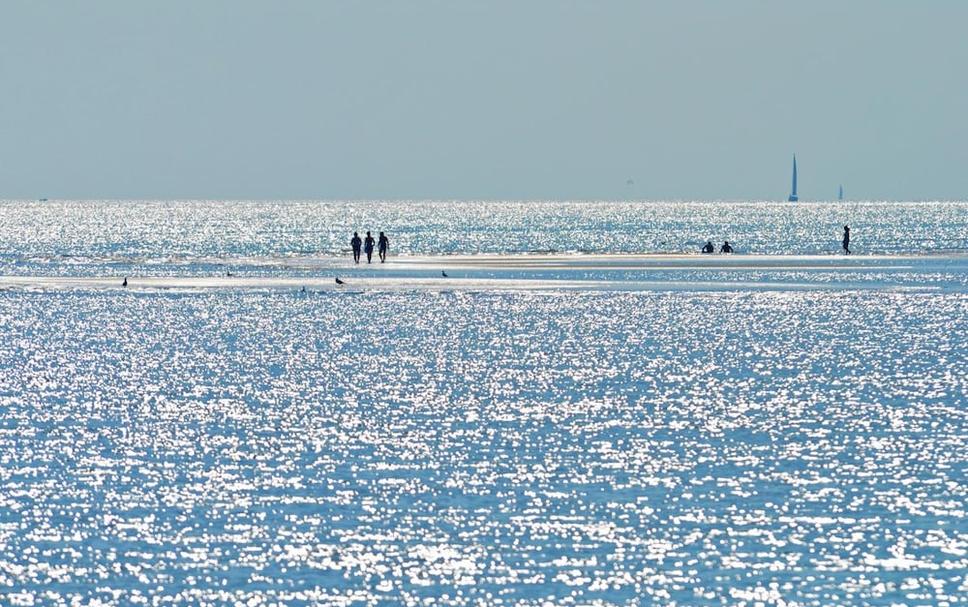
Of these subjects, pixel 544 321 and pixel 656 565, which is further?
pixel 544 321

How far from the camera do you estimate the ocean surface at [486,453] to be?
2497 centimetres

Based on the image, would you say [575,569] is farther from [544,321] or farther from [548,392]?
[544,321]

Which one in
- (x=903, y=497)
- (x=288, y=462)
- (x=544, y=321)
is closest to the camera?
(x=903, y=497)

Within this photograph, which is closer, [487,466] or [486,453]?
[487,466]

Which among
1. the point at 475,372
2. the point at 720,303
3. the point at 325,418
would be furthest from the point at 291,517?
the point at 720,303

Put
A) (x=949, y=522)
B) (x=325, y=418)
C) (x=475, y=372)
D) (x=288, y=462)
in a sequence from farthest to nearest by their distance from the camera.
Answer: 1. (x=475, y=372)
2. (x=325, y=418)
3. (x=288, y=462)
4. (x=949, y=522)

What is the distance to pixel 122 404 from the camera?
4619cm

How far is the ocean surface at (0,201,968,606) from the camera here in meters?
25.0

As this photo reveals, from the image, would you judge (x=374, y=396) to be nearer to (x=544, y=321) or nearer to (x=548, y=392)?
(x=548, y=392)

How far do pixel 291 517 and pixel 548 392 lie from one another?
1987 cm

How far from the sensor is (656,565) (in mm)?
25500

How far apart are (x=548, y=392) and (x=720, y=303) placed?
117ft

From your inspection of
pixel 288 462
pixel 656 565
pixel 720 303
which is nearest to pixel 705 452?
pixel 288 462

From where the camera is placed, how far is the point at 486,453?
36375 millimetres
